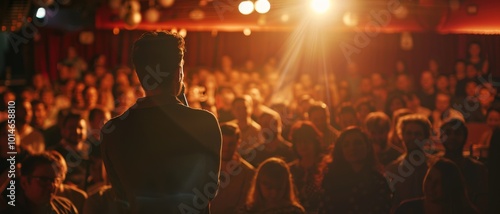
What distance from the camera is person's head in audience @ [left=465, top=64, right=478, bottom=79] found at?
10.6 metres

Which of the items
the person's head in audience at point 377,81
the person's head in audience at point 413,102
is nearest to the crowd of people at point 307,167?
the person's head in audience at point 413,102

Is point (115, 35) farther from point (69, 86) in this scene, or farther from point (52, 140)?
point (52, 140)

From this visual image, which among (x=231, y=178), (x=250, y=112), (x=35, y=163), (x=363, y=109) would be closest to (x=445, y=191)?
(x=231, y=178)

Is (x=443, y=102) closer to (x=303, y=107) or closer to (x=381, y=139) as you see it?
(x=303, y=107)

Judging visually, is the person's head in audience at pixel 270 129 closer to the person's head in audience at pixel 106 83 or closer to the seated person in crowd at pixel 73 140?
the seated person in crowd at pixel 73 140

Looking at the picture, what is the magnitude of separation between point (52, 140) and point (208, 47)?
28.0 feet

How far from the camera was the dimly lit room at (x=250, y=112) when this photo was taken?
→ 104 inches

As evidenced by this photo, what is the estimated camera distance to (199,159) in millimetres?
2594

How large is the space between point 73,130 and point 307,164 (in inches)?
79.5

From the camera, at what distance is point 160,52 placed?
263cm

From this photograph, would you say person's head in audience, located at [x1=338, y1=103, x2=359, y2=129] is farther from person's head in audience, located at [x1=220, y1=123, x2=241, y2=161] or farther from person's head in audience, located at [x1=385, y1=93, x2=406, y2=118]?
person's head in audience, located at [x1=220, y1=123, x2=241, y2=161]

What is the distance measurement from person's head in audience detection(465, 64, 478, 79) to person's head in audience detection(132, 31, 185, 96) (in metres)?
8.55

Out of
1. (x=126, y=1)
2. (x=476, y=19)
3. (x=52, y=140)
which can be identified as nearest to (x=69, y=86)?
(x=126, y=1)

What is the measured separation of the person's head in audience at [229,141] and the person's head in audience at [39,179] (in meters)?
1.51
